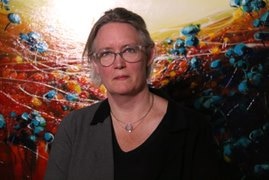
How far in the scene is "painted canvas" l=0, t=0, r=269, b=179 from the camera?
1.25m

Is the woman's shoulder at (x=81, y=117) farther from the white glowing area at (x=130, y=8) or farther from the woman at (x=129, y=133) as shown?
the white glowing area at (x=130, y=8)

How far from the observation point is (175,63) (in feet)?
4.18

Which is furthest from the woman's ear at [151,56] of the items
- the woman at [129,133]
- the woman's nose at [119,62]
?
the woman's nose at [119,62]

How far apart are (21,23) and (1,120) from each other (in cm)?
40

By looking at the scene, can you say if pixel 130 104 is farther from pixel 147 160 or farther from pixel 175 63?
pixel 175 63

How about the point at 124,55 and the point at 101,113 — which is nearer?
the point at 124,55

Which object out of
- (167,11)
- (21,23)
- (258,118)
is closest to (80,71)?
(21,23)

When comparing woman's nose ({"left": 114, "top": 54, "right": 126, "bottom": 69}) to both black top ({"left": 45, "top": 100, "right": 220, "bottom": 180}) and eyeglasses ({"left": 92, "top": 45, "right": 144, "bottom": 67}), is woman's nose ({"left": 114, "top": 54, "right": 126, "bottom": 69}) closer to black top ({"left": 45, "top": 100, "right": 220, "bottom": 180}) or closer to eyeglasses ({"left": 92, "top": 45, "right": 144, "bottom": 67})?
eyeglasses ({"left": 92, "top": 45, "right": 144, "bottom": 67})

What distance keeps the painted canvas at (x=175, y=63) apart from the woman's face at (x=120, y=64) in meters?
0.27

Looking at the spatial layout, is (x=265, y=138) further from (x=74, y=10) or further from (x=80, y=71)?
(x=74, y=10)

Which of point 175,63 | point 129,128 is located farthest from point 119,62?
point 175,63

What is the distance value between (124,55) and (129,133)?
27cm

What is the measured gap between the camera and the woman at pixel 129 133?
991 mm

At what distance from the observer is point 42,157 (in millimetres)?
1326
